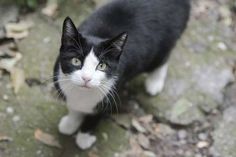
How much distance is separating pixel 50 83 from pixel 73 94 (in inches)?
19.4

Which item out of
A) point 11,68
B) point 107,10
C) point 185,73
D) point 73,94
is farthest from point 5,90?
point 185,73

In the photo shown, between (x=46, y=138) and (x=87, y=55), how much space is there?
0.69m

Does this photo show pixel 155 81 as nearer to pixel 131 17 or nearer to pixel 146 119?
pixel 146 119

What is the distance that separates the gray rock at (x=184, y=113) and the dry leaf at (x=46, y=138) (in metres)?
0.63

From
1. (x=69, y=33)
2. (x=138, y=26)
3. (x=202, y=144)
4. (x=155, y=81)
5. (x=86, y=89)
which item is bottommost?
(x=202, y=144)

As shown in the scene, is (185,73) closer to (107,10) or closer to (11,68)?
(107,10)

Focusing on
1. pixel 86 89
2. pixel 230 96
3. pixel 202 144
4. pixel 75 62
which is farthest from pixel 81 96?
pixel 230 96

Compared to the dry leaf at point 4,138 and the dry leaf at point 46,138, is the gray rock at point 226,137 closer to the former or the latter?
the dry leaf at point 46,138

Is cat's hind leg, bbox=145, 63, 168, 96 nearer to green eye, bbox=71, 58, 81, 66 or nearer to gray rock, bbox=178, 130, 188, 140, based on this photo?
gray rock, bbox=178, 130, 188, 140

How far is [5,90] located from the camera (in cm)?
278

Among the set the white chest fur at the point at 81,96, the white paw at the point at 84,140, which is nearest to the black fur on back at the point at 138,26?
the white chest fur at the point at 81,96

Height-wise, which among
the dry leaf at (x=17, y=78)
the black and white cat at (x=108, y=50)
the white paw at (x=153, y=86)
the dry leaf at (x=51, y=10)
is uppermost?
the black and white cat at (x=108, y=50)

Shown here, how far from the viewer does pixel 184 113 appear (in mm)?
2859

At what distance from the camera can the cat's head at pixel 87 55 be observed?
212cm
